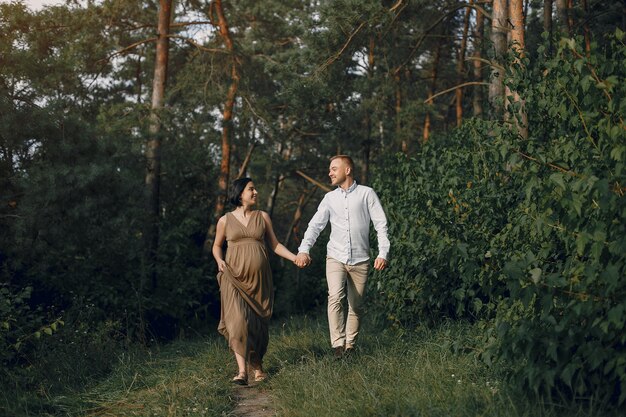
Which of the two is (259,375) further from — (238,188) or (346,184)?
(346,184)

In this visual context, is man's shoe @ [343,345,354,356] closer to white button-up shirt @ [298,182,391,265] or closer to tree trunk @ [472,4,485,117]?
white button-up shirt @ [298,182,391,265]

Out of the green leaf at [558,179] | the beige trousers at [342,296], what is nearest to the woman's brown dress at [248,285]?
the beige trousers at [342,296]

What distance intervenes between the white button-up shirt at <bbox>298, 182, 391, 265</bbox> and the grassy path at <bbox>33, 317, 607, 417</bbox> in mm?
1024

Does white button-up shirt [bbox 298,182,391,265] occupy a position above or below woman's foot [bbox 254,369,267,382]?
above

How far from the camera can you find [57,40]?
55.3 ft

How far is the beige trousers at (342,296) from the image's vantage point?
819 cm

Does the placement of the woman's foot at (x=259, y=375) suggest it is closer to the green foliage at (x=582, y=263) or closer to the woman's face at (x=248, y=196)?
the woman's face at (x=248, y=196)

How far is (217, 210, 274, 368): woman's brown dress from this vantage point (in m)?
7.91

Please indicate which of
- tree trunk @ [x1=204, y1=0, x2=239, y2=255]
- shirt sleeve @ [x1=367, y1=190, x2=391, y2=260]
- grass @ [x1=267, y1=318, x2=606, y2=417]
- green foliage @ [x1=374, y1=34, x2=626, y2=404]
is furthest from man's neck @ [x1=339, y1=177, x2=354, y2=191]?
tree trunk @ [x1=204, y1=0, x2=239, y2=255]

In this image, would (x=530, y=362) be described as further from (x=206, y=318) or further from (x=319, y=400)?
(x=206, y=318)

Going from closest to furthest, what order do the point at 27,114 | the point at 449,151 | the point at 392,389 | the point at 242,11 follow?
the point at 392,389 < the point at 449,151 < the point at 27,114 < the point at 242,11

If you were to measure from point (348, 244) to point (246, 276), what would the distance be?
3.63 feet

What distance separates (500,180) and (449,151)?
0.82 meters

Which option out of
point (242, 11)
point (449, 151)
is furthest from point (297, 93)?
point (242, 11)
